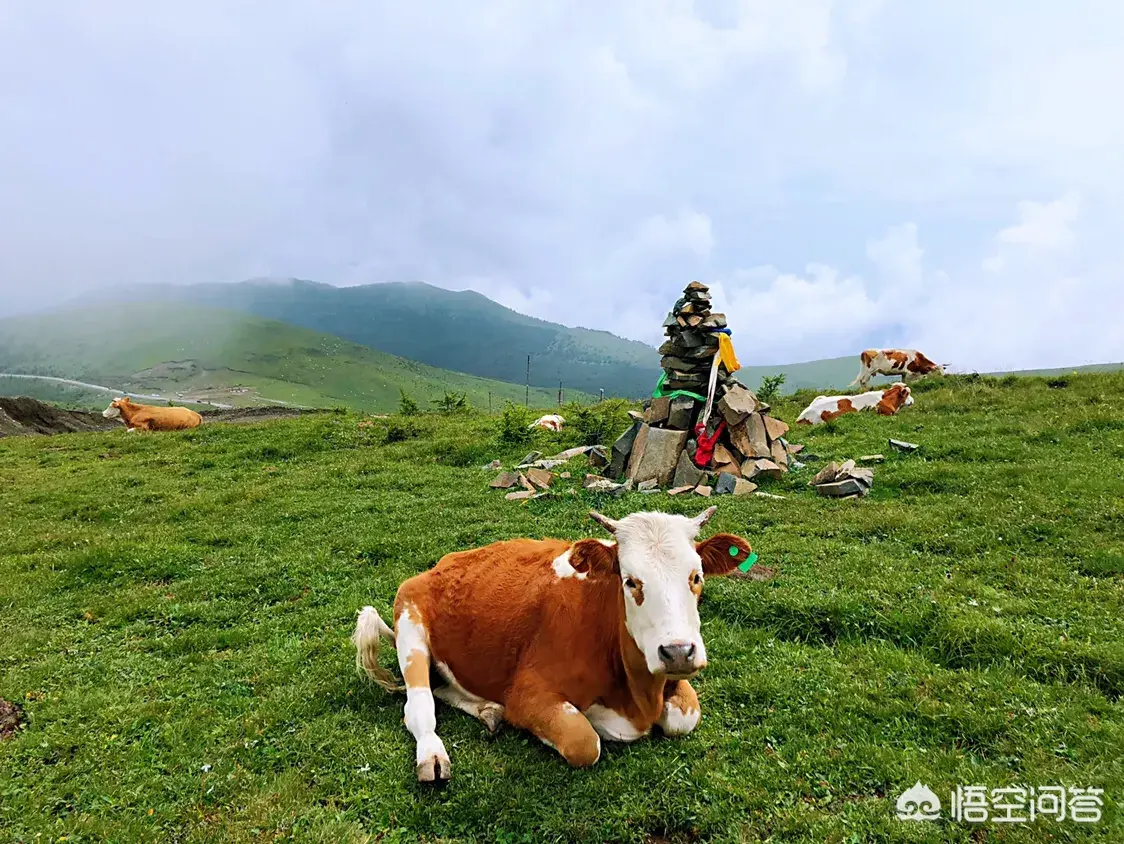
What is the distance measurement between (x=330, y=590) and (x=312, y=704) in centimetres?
329

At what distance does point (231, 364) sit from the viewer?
139250 mm

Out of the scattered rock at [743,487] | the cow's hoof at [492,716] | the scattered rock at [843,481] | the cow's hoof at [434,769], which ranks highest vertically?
the scattered rock at [843,481]

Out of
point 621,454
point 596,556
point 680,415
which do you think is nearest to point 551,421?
point 621,454

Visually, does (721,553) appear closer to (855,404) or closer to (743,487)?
(743,487)

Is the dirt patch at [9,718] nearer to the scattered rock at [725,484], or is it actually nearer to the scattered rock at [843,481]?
the scattered rock at [725,484]

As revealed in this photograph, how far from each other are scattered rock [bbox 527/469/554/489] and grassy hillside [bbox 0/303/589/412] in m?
84.4

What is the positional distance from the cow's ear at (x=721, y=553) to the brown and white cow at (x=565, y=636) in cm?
1

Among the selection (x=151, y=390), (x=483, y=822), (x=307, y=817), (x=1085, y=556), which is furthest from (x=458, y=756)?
(x=151, y=390)

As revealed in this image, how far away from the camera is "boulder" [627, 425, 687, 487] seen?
13.3m

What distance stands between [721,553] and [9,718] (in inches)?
270

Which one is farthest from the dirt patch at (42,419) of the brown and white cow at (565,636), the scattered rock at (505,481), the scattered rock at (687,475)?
the brown and white cow at (565,636)

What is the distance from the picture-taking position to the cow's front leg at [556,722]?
172 inches

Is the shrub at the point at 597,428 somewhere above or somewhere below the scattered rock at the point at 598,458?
above

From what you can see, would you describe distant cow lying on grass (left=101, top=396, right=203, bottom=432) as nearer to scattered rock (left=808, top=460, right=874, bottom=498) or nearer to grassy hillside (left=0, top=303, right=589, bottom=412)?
scattered rock (left=808, top=460, right=874, bottom=498)
